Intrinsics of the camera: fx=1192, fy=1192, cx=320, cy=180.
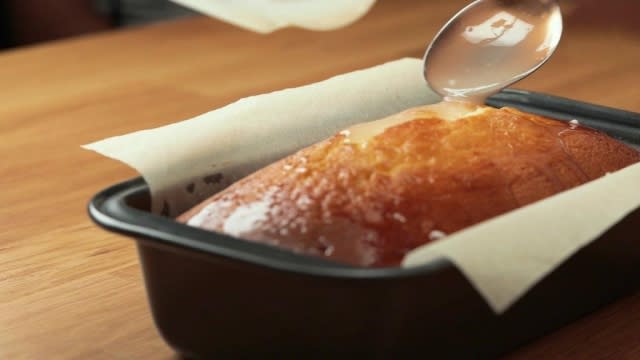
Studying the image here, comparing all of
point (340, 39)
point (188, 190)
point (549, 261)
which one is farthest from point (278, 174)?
point (340, 39)

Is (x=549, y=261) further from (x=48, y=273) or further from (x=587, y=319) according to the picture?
(x=48, y=273)

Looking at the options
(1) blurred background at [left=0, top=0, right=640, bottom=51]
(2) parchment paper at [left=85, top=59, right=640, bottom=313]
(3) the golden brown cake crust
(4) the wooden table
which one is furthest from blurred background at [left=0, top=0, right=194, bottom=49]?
(3) the golden brown cake crust

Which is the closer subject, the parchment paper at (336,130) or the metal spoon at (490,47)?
the parchment paper at (336,130)

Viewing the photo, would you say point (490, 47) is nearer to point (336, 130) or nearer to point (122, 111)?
point (336, 130)

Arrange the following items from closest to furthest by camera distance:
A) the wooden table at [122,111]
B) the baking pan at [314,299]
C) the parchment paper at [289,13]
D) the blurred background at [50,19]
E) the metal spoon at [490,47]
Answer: the baking pan at [314,299] → the wooden table at [122,111] → the metal spoon at [490,47] → the parchment paper at [289,13] → the blurred background at [50,19]

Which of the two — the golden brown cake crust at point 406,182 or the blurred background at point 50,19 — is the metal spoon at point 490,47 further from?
the blurred background at point 50,19

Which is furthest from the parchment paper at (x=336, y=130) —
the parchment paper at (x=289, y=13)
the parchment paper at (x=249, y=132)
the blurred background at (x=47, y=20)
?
the blurred background at (x=47, y=20)
